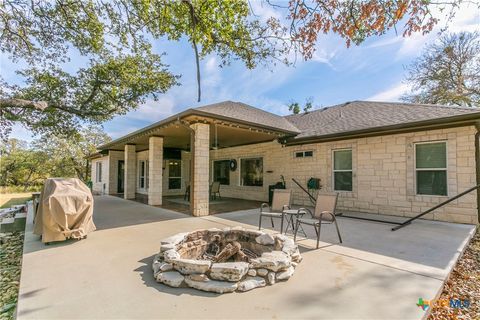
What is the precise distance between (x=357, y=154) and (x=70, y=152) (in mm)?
24105

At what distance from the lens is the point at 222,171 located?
13.0 meters

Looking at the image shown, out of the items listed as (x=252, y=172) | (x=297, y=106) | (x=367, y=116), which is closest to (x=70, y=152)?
(x=252, y=172)

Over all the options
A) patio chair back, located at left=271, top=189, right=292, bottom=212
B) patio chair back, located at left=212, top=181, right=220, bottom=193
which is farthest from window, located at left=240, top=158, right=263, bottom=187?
patio chair back, located at left=271, top=189, right=292, bottom=212

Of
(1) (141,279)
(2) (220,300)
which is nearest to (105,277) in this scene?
(1) (141,279)

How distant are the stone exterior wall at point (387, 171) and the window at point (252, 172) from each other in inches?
21.4

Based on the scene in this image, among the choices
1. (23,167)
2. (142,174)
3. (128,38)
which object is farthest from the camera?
(23,167)

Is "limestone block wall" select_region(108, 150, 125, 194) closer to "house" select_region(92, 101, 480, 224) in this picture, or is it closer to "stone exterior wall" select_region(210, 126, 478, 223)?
"house" select_region(92, 101, 480, 224)

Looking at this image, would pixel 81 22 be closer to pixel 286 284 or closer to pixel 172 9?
pixel 172 9

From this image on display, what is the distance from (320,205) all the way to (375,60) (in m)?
4.08

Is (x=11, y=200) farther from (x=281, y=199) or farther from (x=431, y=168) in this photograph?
(x=431, y=168)

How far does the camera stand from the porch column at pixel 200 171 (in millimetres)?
6879

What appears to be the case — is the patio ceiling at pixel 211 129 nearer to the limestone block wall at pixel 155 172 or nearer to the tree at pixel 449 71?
the limestone block wall at pixel 155 172

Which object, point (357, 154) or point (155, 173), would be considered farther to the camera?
point (155, 173)
